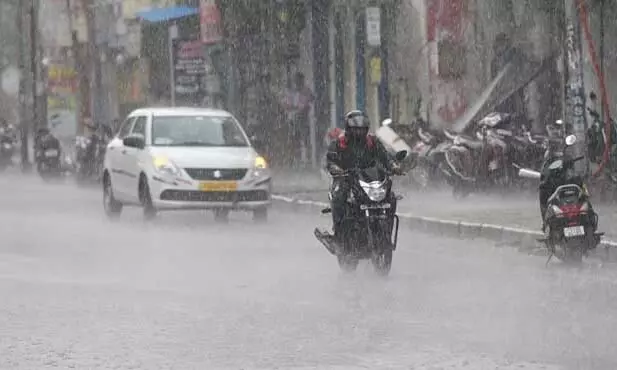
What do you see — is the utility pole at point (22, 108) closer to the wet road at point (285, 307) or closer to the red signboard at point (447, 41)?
the red signboard at point (447, 41)

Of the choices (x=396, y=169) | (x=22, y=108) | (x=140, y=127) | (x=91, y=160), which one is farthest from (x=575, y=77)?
(x=22, y=108)

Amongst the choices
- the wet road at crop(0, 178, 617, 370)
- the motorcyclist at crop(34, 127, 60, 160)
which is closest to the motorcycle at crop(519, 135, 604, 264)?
the wet road at crop(0, 178, 617, 370)

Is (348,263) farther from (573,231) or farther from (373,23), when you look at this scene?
(373,23)

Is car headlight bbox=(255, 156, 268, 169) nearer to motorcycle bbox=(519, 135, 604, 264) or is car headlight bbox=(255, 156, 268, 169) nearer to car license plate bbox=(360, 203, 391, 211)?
motorcycle bbox=(519, 135, 604, 264)

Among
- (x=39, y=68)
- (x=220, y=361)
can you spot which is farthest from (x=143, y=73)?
(x=220, y=361)

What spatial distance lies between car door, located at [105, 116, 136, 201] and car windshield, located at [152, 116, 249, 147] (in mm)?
764

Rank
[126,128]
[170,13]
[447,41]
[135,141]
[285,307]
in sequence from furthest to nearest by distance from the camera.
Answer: [170,13] → [447,41] → [126,128] → [135,141] → [285,307]

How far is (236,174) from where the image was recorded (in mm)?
22609

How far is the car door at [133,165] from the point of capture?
76.5ft

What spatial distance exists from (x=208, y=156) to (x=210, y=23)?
54.3 feet

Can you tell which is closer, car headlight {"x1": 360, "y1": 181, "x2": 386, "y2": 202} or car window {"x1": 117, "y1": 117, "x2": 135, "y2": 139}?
car headlight {"x1": 360, "y1": 181, "x2": 386, "y2": 202}

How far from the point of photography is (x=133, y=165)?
2350 cm

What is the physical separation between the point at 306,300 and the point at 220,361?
11.0 ft

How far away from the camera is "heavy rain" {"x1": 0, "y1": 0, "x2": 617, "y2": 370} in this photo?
10742 millimetres
